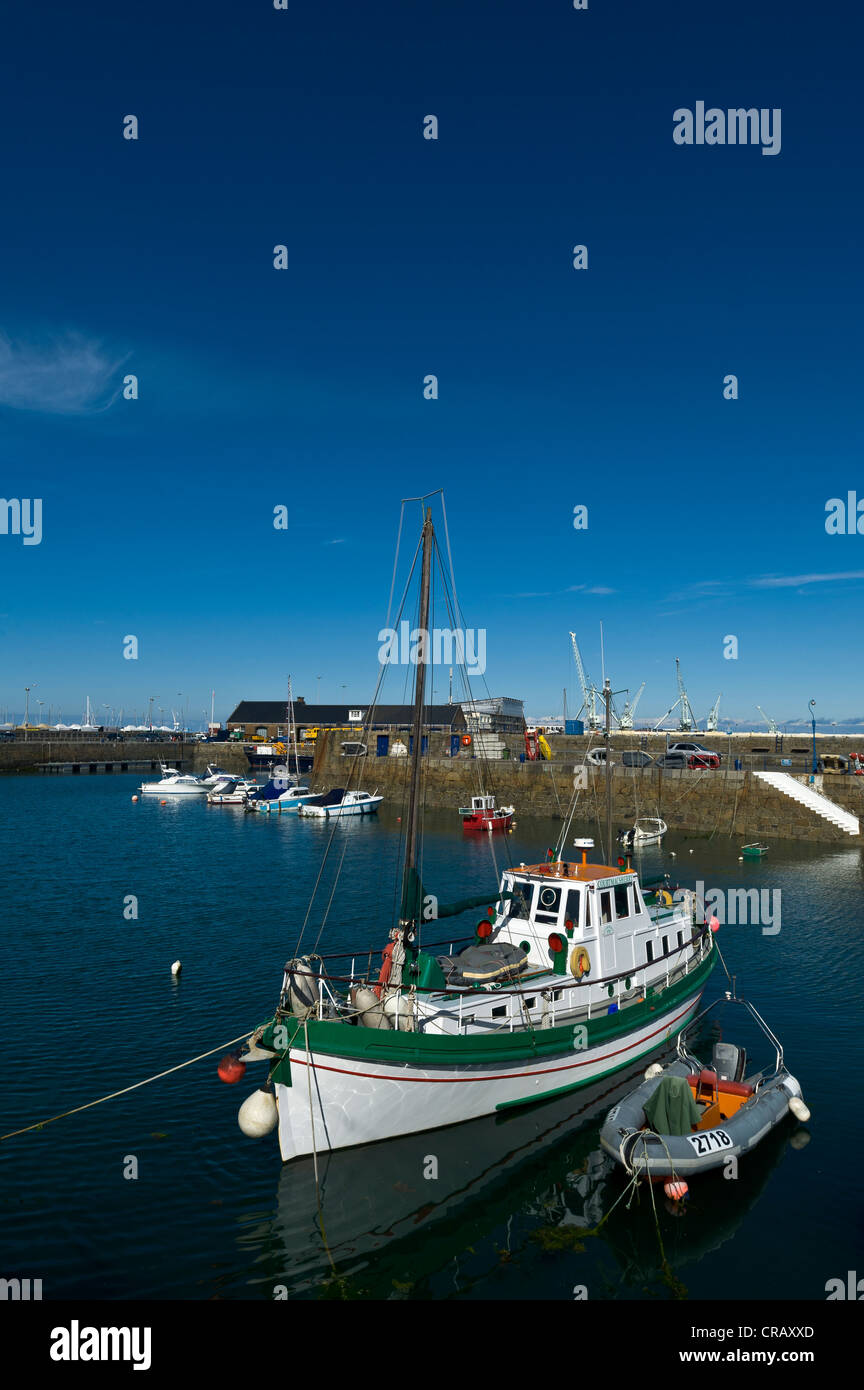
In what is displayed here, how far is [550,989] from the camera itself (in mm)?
17078

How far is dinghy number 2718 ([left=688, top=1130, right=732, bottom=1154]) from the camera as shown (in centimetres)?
1425

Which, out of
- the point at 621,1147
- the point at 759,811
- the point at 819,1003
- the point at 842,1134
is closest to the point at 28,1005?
the point at 621,1147

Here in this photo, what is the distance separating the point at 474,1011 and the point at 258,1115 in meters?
4.80

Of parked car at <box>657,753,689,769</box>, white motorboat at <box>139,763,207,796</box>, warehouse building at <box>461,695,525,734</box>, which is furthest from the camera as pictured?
warehouse building at <box>461,695,525,734</box>

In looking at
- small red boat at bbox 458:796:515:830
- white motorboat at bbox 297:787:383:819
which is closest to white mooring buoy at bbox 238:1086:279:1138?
small red boat at bbox 458:796:515:830

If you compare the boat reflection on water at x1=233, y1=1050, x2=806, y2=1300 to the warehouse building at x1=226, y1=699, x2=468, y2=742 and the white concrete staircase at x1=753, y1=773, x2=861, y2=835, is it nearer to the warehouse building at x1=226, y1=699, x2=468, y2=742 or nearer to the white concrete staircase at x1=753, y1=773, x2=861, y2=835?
the white concrete staircase at x1=753, y1=773, x2=861, y2=835

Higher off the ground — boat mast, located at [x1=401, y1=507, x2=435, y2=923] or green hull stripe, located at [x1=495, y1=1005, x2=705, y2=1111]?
boat mast, located at [x1=401, y1=507, x2=435, y2=923]

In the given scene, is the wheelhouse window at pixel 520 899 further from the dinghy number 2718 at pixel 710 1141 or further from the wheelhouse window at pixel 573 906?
the dinghy number 2718 at pixel 710 1141

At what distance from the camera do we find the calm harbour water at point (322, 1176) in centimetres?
1202

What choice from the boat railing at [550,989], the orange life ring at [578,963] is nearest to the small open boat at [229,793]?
the boat railing at [550,989]

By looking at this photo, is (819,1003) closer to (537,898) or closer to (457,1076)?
(537,898)

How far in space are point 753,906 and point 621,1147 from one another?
24.8 meters

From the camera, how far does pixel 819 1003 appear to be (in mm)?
23797

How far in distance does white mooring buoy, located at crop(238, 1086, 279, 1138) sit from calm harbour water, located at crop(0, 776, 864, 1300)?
127 cm
